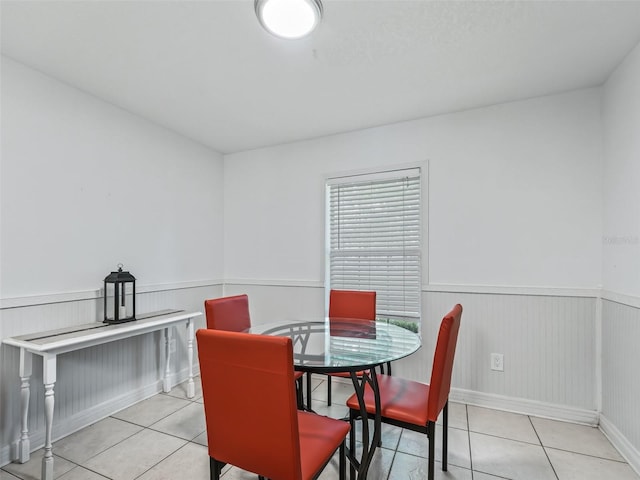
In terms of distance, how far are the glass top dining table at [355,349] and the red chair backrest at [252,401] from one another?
404mm

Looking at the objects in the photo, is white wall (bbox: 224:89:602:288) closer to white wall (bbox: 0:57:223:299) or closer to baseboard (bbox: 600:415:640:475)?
baseboard (bbox: 600:415:640:475)

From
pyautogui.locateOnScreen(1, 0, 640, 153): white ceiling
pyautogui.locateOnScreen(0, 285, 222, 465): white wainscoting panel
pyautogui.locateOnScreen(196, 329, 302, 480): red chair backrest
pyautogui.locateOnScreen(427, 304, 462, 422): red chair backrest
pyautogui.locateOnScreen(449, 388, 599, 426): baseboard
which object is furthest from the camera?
pyautogui.locateOnScreen(449, 388, 599, 426): baseboard

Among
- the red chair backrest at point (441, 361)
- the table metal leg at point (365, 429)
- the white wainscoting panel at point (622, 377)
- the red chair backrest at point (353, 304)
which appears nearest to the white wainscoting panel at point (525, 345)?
the white wainscoting panel at point (622, 377)

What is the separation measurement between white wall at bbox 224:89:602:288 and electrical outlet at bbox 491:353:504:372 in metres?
0.59

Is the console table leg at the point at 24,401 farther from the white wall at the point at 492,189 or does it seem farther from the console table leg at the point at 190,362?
the white wall at the point at 492,189

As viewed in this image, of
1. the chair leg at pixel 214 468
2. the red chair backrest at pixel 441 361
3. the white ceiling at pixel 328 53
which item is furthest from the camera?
the white ceiling at pixel 328 53

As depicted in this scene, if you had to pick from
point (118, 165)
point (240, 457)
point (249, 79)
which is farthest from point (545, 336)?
point (118, 165)

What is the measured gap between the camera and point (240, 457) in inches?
50.4

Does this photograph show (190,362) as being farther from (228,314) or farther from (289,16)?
(289,16)

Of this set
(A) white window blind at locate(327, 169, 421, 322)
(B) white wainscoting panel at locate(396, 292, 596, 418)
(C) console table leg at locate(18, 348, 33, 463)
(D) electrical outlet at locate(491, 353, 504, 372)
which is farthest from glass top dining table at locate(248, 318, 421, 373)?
(C) console table leg at locate(18, 348, 33, 463)

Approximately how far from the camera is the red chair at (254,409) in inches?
45.5

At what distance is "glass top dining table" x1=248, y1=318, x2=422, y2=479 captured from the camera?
161 centimetres

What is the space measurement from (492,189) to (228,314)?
7.80 feet

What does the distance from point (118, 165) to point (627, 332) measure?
3.91 metres
